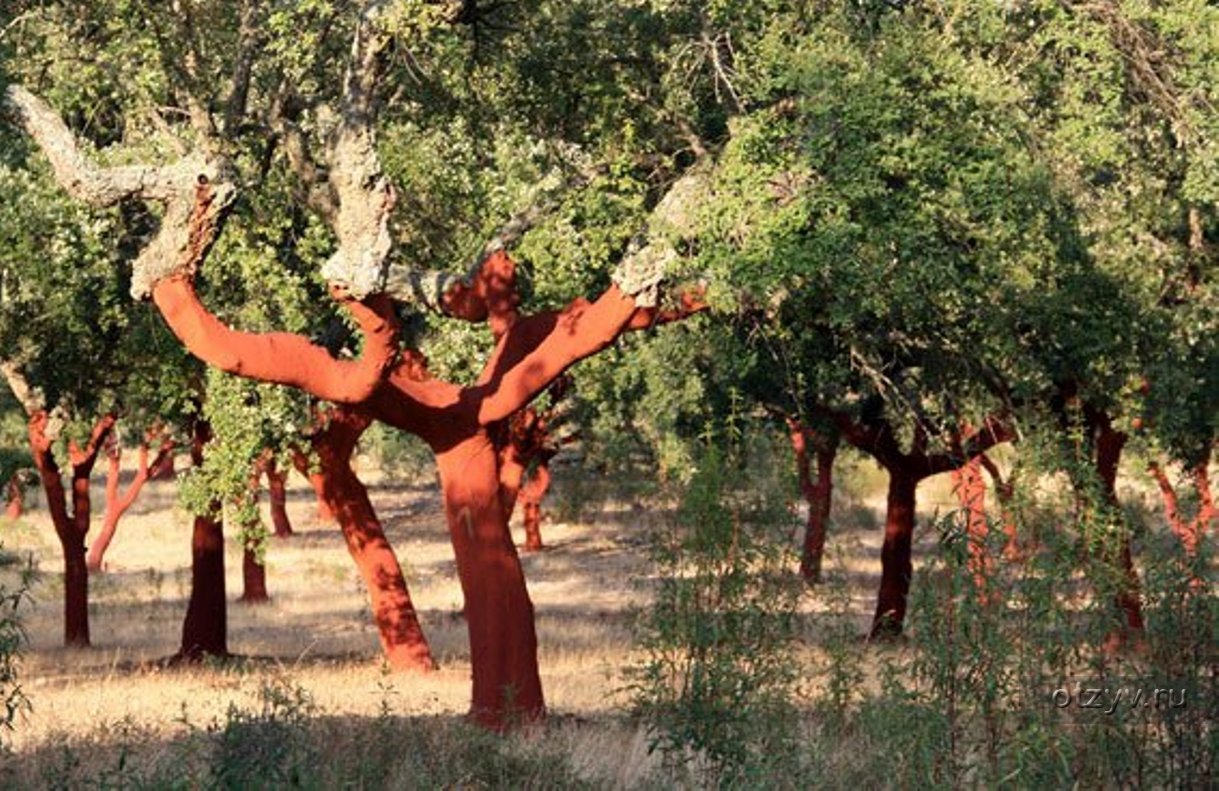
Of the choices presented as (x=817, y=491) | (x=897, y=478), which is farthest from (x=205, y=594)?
(x=817, y=491)

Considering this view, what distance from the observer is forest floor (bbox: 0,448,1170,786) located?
14.3 m

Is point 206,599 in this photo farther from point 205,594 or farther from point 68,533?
point 68,533

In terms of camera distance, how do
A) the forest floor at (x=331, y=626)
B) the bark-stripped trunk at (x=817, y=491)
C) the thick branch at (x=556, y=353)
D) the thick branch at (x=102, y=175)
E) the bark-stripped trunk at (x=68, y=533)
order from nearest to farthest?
1. the forest floor at (x=331, y=626)
2. the thick branch at (x=102, y=175)
3. the thick branch at (x=556, y=353)
4. the bark-stripped trunk at (x=68, y=533)
5. the bark-stripped trunk at (x=817, y=491)

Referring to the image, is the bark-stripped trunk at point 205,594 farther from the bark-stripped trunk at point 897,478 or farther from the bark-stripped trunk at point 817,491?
the bark-stripped trunk at point 817,491

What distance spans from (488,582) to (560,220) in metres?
3.27

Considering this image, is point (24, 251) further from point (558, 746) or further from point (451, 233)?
point (558, 746)

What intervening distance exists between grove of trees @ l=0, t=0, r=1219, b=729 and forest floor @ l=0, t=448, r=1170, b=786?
158 centimetres

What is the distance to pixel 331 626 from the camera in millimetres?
31562

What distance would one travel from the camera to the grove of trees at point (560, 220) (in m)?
15.3

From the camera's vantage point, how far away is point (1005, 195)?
50.4 feet

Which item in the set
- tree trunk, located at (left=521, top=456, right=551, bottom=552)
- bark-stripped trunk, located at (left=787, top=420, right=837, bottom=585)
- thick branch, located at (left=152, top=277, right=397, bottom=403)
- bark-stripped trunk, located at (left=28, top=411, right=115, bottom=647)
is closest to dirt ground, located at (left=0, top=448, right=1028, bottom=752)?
bark-stripped trunk, located at (left=28, top=411, right=115, bottom=647)

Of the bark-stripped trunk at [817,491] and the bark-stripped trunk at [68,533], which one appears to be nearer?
the bark-stripped trunk at [68,533]

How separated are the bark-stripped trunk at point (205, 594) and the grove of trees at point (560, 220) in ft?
7.41

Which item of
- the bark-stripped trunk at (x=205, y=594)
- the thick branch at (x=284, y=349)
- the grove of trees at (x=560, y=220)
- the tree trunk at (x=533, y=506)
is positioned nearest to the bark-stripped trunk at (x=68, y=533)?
the bark-stripped trunk at (x=205, y=594)
